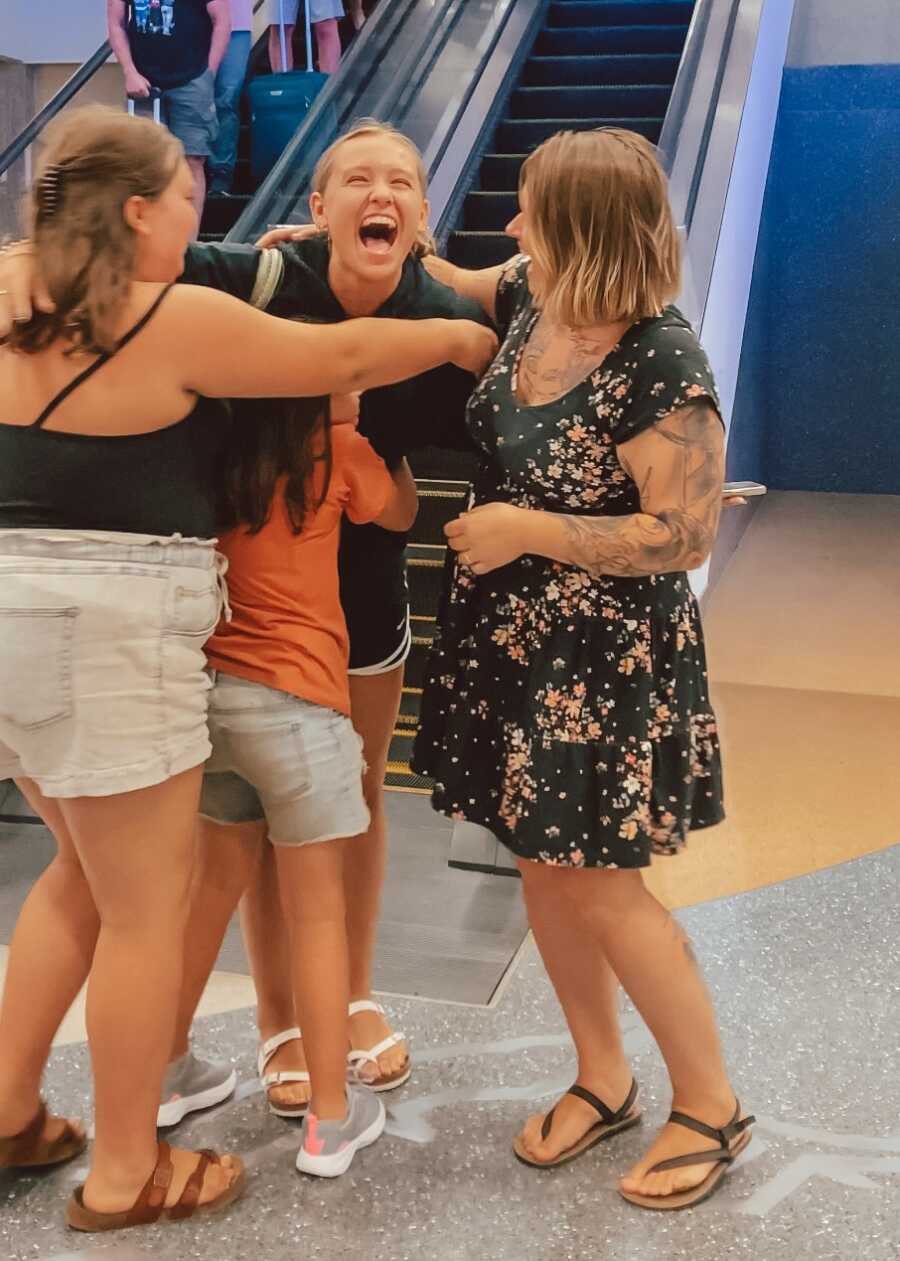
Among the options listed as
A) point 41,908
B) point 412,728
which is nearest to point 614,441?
point 41,908

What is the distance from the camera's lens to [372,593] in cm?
Result: 214

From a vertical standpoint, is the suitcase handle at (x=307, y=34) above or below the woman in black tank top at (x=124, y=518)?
above

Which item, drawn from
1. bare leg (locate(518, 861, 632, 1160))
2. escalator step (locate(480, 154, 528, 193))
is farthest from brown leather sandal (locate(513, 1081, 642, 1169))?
escalator step (locate(480, 154, 528, 193))

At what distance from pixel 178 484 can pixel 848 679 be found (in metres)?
3.82

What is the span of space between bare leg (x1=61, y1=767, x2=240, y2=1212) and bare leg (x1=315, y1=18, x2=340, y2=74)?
19.2 feet

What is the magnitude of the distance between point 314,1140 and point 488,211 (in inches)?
193

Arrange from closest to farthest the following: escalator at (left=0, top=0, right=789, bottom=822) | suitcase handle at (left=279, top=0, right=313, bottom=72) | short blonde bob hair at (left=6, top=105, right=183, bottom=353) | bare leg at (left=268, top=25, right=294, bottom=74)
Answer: short blonde bob hair at (left=6, top=105, right=183, bottom=353) < escalator at (left=0, top=0, right=789, bottom=822) < suitcase handle at (left=279, top=0, right=313, bottom=72) < bare leg at (left=268, top=25, right=294, bottom=74)

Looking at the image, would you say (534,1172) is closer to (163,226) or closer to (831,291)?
(163,226)

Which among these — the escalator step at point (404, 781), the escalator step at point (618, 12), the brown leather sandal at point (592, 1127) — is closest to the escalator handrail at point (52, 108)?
the escalator step at point (618, 12)

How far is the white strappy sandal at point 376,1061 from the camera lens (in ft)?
7.59

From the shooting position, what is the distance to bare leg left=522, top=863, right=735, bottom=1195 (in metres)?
1.92

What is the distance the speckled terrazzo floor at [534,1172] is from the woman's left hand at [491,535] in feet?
3.24

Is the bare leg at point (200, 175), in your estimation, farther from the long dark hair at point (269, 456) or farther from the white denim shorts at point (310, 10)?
the long dark hair at point (269, 456)

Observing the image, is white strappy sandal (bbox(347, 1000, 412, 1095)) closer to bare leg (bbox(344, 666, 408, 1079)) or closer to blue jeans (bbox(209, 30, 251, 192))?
bare leg (bbox(344, 666, 408, 1079))
